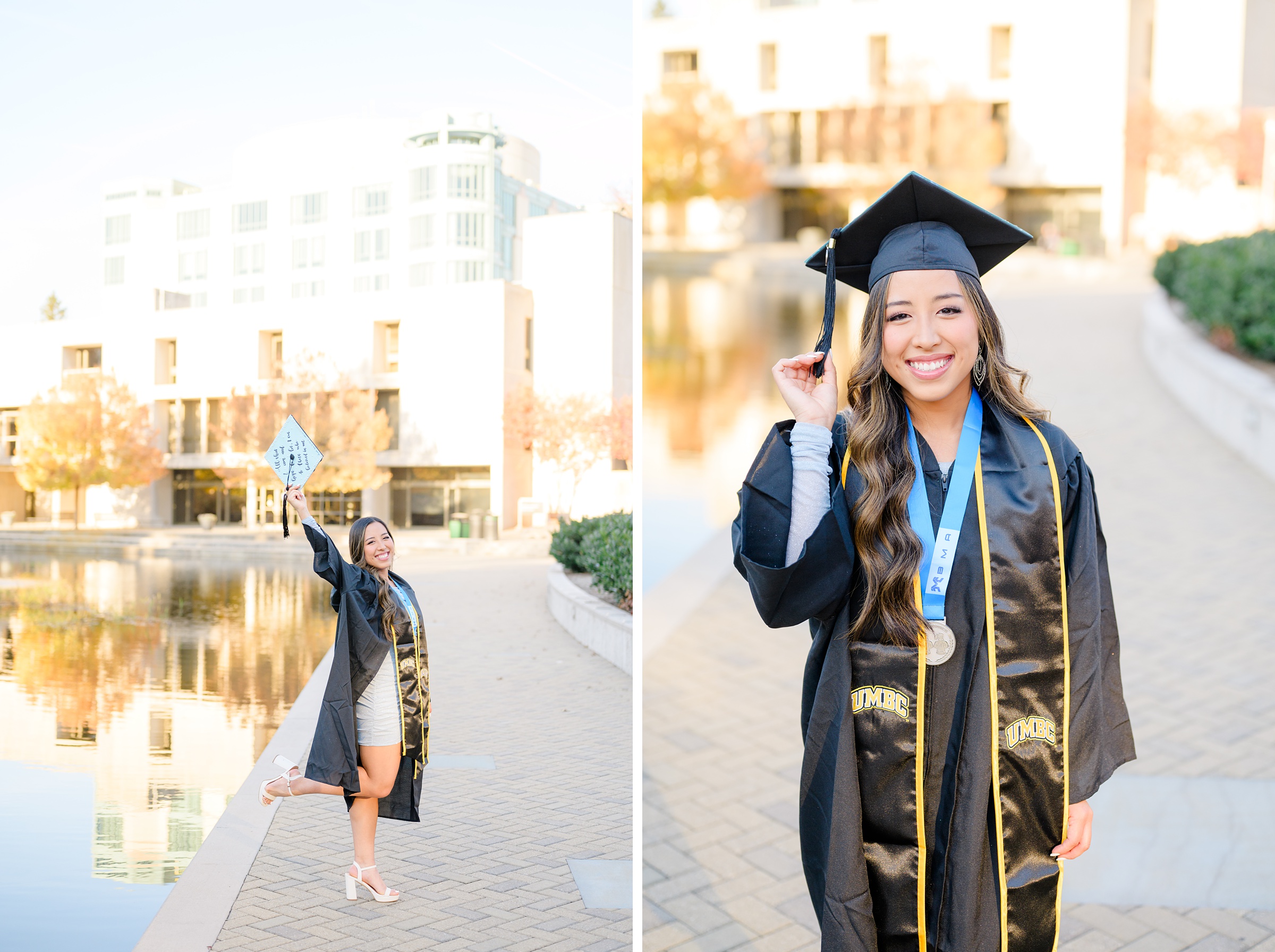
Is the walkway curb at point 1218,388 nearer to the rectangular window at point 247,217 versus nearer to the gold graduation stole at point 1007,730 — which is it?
the gold graduation stole at point 1007,730

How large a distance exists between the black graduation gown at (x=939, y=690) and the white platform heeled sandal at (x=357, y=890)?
1.32 metres

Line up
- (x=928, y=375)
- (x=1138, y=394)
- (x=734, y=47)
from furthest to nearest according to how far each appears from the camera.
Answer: (x=734, y=47) < (x=1138, y=394) < (x=928, y=375)

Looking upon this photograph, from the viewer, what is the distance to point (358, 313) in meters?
3.23

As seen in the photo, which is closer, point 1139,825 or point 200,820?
point 200,820

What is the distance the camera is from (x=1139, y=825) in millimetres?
4117

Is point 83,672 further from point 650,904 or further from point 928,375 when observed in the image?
point 928,375

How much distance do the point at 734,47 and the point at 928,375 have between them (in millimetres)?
34985

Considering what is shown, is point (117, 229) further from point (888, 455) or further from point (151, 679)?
point (888, 455)

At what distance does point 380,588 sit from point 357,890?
809mm

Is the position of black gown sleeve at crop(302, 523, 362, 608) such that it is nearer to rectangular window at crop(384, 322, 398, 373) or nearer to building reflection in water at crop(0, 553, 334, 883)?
building reflection in water at crop(0, 553, 334, 883)

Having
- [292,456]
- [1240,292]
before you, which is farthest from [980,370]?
[1240,292]

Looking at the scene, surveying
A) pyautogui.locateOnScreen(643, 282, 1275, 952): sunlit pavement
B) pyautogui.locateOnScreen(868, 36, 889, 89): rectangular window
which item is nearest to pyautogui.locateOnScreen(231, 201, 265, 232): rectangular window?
pyautogui.locateOnScreen(643, 282, 1275, 952): sunlit pavement

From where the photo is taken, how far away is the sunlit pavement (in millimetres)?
3557

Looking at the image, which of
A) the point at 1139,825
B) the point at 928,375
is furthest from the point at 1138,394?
the point at 928,375
